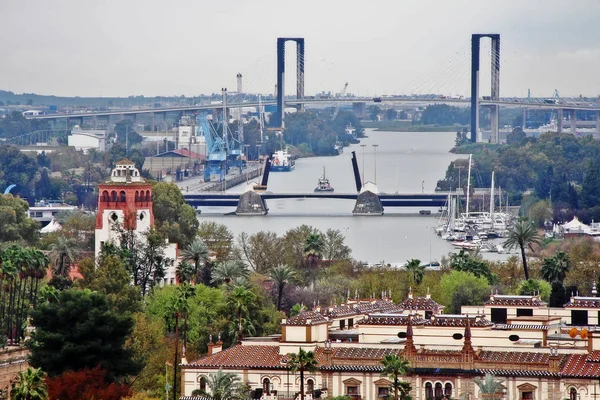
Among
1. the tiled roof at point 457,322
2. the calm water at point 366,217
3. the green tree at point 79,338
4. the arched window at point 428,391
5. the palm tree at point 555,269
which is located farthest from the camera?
the calm water at point 366,217

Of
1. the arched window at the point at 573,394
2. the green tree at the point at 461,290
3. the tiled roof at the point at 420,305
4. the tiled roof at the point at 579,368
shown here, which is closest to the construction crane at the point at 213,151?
the green tree at the point at 461,290

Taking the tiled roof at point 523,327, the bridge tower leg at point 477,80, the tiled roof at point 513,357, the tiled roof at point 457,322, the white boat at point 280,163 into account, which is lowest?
the tiled roof at point 513,357

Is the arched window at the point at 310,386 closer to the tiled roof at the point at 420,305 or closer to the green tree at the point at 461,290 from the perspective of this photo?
the tiled roof at the point at 420,305

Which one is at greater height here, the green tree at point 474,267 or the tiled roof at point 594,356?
the green tree at point 474,267

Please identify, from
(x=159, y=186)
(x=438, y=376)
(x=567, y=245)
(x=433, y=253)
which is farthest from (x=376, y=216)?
(x=438, y=376)

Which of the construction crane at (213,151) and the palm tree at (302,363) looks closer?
the palm tree at (302,363)

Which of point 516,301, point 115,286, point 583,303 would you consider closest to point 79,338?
point 516,301

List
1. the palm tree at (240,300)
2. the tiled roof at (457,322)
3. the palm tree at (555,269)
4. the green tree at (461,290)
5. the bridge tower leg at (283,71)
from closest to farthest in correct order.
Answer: the tiled roof at (457,322)
the palm tree at (240,300)
the green tree at (461,290)
the palm tree at (555,269)
the bridge tower leg at (283,71)
